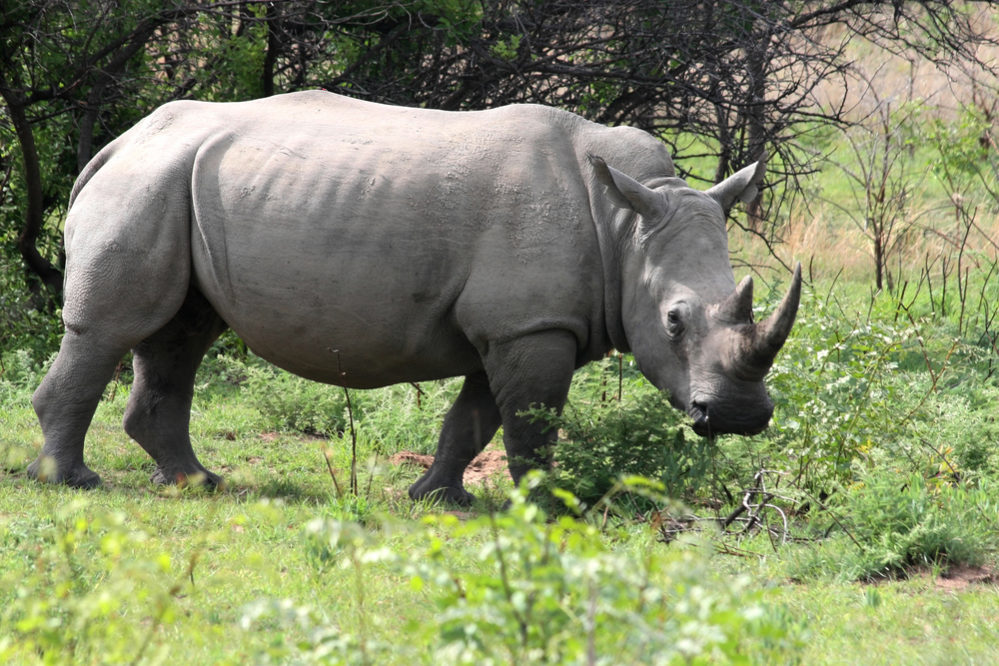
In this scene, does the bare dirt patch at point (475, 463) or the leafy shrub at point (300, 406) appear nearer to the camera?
the bare dirt patch at point (475, 463)

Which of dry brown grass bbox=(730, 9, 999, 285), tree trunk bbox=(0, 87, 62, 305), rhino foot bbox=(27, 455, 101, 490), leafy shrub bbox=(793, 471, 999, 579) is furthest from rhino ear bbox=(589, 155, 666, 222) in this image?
dry brown grass bbox=(730, 9, 999, 285)

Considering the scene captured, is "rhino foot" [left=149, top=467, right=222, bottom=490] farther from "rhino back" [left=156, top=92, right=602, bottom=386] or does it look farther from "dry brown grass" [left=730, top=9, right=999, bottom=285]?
"dry brown grass" [left=730, top=9, right=999, bottom=285]

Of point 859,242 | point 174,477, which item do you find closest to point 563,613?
point 174,477

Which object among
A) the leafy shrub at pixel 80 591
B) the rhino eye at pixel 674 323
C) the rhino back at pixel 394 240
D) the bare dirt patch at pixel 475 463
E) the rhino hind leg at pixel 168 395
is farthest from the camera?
the bare dirt patch at pixel 475 463

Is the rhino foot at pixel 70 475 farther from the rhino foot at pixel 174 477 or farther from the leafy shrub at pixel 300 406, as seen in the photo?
the leafy shrub at pixel 300 406

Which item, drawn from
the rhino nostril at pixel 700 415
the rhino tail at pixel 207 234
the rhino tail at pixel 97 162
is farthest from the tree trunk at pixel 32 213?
the rhino nostril at pixel 700 415

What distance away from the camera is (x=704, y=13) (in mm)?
9344

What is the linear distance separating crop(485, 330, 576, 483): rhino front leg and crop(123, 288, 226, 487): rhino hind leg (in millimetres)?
1569

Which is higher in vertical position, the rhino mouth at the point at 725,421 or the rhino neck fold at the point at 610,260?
the rhino neck fold at the point at 610,260

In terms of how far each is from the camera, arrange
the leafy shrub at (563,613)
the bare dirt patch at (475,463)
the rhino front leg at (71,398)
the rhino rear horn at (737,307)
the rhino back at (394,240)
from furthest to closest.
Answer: the bare dirt patch at (475,463), the rhino front leg at (71,398), the rhino back at (394,240), the rhino rear horn at (737,307), the leafy shrub at (563,613)

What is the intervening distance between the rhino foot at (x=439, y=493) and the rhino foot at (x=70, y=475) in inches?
59.7

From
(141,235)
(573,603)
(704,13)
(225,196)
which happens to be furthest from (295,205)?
(704,13)

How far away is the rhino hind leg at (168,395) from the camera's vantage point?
20.5 feet

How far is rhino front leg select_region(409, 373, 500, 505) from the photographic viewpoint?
619cm
